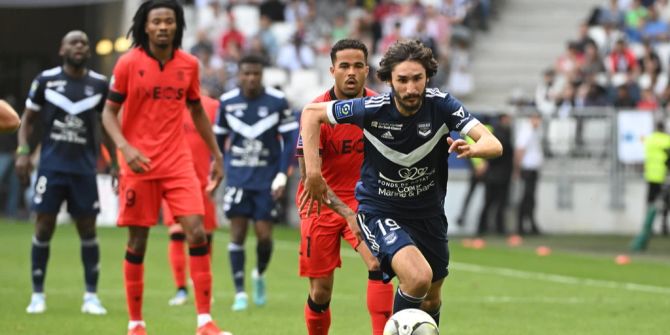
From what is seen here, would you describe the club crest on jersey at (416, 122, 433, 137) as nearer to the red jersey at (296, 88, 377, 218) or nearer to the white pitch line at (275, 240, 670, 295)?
the red jersey at (296, 88, 377, 218)

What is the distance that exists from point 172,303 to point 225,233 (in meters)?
11.1

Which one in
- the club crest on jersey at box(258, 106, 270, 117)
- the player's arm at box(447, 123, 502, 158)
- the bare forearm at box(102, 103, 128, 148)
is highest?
the player's arm at box(447, 123, 502, 158)

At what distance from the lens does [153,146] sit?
11227 mm

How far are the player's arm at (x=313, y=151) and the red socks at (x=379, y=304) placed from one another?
2.84 ft

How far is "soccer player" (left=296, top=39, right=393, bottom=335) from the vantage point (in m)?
9.65

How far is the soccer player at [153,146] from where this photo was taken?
439 inches

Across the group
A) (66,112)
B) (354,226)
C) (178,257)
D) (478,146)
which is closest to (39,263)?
(66,112)

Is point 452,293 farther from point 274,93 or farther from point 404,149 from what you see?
point 404,149

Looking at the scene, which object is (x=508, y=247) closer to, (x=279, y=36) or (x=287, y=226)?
(x=287, y=226)

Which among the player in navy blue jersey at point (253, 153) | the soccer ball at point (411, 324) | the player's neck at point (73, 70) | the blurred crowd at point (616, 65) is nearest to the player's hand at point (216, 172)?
the player in navy blue jersey at point (253, 153)

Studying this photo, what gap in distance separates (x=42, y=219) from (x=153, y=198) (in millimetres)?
2422

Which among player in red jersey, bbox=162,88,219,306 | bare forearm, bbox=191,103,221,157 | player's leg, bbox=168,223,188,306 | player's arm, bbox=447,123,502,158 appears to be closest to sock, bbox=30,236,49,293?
player in red jersey, bbox=162,88,219,306

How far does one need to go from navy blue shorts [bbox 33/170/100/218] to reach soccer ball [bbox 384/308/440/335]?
5.45m

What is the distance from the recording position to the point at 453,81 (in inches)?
1157
